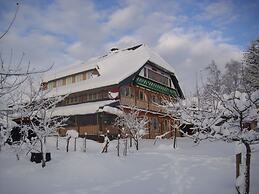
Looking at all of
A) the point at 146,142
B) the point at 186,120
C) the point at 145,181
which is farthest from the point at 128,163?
the point at 146,142

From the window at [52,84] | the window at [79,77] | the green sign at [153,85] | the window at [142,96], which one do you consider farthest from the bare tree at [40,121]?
the window at [52,84]

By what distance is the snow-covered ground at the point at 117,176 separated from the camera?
9547mm

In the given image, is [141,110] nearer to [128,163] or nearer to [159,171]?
[128,163]

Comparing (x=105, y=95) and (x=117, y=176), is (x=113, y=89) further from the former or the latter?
(x=117, y=176)

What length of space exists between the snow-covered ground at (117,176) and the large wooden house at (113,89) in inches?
421

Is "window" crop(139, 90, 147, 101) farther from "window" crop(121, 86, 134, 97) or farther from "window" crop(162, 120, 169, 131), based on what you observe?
"window" crop(162, 120, 169, 131)

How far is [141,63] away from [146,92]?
450 centimetres

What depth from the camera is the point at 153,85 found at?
32.5 m

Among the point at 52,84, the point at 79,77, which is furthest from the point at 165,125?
the point at 52,84

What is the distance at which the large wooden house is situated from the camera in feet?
87.4

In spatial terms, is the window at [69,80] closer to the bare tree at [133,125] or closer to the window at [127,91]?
the window at [127,91]

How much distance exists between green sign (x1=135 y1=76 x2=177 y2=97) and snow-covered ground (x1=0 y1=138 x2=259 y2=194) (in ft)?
49.7

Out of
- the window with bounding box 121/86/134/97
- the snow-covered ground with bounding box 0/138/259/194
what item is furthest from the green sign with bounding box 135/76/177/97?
the snow-covered ground with bounding box 0/138/259/194

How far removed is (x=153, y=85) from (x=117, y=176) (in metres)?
21.4
